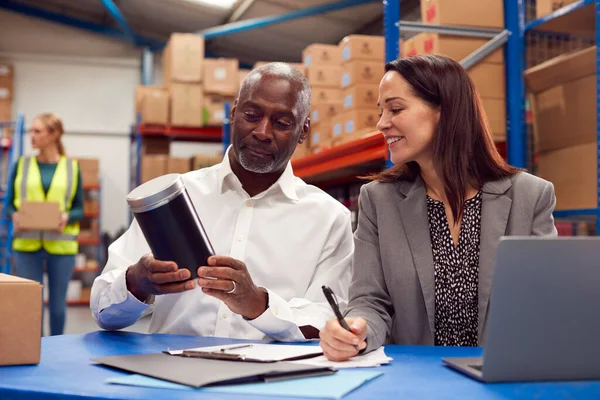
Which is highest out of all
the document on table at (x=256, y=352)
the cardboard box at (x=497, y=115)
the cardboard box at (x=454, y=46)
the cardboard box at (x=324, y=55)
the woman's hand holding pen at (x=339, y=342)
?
the cardboard box at (x=324, y=55)

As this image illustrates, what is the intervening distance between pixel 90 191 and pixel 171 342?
28.4 ft

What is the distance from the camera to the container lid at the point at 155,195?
1.13 m

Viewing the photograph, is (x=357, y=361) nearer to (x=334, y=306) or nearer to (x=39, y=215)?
(x=334, y=306)

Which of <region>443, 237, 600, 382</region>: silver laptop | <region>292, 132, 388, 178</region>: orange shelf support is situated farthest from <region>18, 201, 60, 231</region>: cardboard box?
<region>443, 237, 600, 382</region>: silver laptop

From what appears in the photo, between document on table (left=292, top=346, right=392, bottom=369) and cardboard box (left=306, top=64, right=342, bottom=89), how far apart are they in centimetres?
379

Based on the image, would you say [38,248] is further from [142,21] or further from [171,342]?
[142,21]

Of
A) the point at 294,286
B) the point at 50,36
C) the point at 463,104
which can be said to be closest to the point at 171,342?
the point at 294,286

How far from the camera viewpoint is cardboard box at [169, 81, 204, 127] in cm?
732

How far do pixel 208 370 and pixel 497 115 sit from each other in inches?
110

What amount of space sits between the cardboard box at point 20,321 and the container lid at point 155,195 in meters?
0.22

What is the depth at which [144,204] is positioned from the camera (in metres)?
1.13

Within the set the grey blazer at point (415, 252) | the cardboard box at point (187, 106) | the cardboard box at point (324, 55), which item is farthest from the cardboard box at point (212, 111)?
the grey blazer at point (415, 252)

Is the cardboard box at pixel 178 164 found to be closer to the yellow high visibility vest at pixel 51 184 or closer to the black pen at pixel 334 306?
the yellow high visibility vest at pixel 51 184

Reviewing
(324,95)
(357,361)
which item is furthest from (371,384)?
(324,95)
